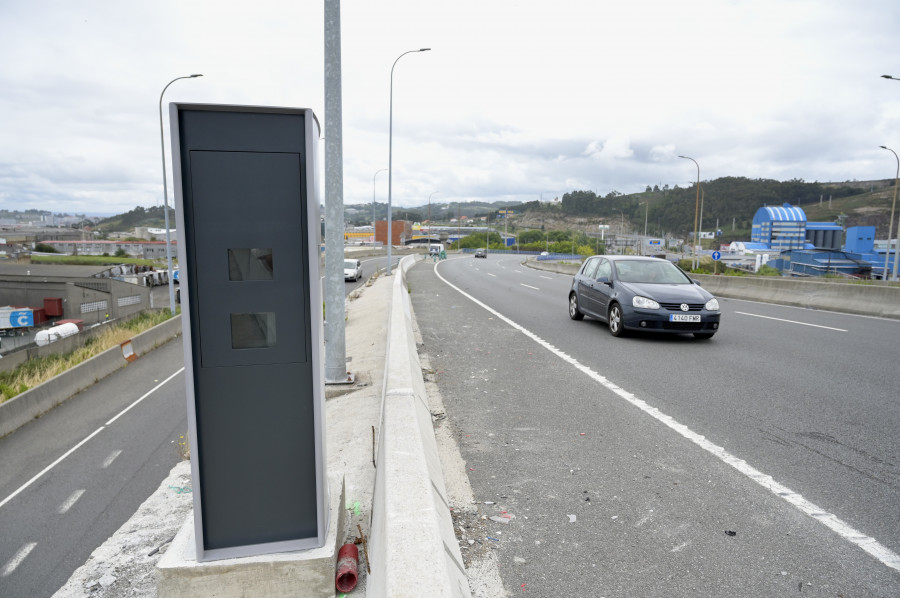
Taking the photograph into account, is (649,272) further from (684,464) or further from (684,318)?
(684,464)

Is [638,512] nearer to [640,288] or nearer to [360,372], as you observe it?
[360,372]

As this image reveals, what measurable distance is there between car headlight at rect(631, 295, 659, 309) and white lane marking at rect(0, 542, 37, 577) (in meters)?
9.69

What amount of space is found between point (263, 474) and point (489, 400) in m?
4.11

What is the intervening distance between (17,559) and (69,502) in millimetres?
2228

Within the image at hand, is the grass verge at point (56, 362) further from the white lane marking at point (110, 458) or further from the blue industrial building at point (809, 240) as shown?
the blue industrial building at point (809, 240)

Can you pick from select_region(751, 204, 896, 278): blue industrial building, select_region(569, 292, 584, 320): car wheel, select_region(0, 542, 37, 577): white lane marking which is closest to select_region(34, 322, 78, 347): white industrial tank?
select_region(0, 542, 37, 577): white lane marking

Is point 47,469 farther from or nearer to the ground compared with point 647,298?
nearer to the ground

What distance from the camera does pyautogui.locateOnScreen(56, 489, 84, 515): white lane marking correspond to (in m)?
8.77

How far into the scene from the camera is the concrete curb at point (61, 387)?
42.3 feet

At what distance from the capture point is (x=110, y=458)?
11.1 m

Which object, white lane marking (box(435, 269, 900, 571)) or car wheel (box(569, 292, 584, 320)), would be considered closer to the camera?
white lane marking (box(435, 269, 900, 571))

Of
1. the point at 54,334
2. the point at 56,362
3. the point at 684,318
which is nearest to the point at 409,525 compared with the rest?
the point at 684,318

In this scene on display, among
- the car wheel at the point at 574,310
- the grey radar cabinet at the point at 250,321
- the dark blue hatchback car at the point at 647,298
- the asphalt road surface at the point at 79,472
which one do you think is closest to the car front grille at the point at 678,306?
the dark blue hatchback car at the point at 647,298

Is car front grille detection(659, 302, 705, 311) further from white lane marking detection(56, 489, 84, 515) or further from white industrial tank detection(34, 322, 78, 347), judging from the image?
→ white industrial tank detection(34, 322, 78, 347)
